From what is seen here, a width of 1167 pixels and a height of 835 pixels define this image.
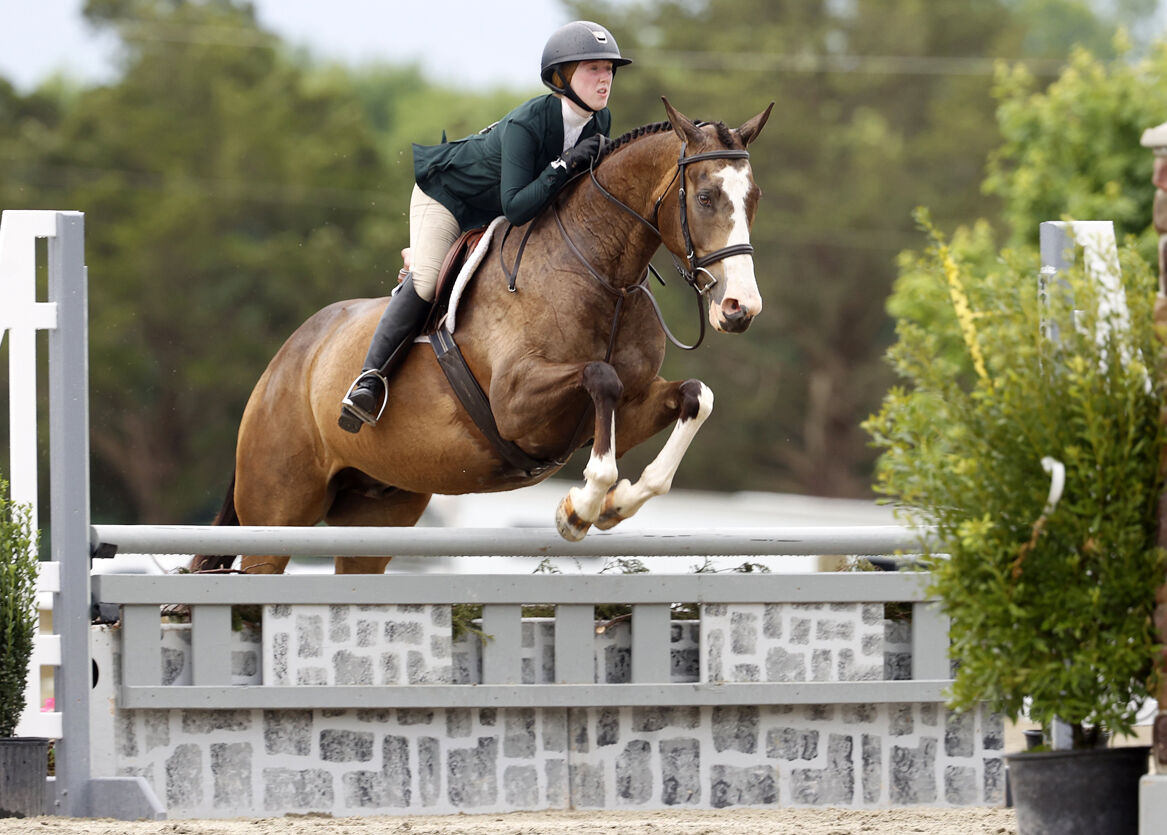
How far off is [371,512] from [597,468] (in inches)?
61.3

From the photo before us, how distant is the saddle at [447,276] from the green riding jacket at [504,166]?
10cm

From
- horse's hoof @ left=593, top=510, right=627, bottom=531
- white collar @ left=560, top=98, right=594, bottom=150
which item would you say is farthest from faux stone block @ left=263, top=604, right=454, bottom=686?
white collar @ left=560, top=98, right=594, bottom=150

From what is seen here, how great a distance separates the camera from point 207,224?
29.3 m

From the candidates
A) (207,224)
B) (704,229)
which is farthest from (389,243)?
(704,229)

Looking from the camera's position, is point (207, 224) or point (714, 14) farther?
point (714, 14)

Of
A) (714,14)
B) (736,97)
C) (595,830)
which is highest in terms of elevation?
(714,14)

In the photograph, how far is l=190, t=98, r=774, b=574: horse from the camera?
4551mm

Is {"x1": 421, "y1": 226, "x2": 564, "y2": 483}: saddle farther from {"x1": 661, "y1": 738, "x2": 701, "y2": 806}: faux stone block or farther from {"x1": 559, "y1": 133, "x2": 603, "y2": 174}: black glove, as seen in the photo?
{"x1": 661, "y1": 738, "x2": 701, "y2": 806}: faux stone block

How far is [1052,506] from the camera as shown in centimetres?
313

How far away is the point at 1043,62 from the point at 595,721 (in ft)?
102

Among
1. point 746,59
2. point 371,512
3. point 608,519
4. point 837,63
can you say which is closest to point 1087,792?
point 608,519

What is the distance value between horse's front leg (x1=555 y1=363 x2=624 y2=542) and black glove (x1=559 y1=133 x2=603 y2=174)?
670 millimetres

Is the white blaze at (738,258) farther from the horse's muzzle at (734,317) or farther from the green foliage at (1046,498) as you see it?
the green foliage at (1046,498)

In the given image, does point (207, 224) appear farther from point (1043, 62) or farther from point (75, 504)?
point (75, 504)
